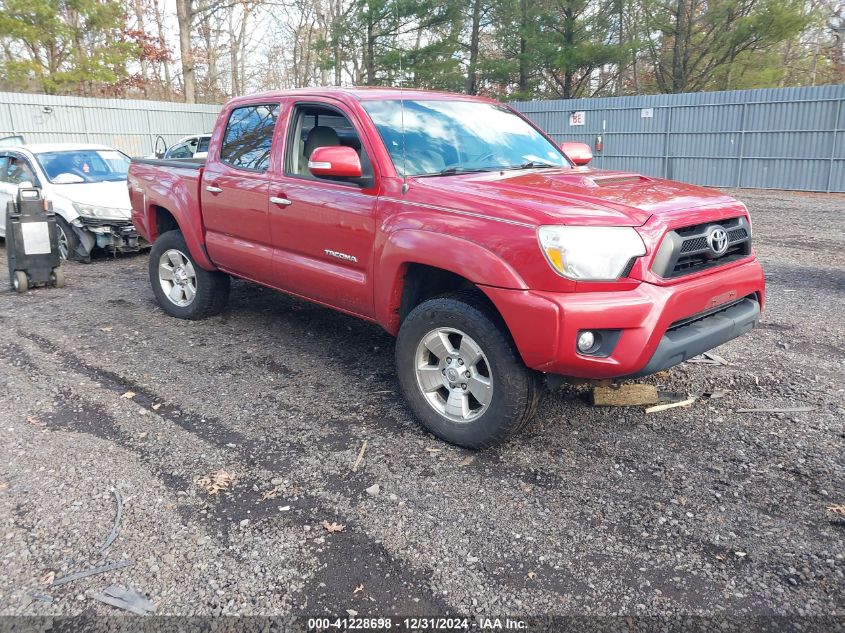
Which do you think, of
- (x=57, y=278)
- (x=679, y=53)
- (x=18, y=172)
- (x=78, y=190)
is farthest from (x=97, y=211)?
(x=679, y=53)

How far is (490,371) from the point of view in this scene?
3572 mm

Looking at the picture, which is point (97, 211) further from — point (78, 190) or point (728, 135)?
point (728, 135)

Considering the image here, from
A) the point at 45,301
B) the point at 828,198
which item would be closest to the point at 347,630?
the point at 45,301

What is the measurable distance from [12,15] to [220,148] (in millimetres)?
23971

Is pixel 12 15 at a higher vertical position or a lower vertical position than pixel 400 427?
higher

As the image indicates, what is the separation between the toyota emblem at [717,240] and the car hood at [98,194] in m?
7.88

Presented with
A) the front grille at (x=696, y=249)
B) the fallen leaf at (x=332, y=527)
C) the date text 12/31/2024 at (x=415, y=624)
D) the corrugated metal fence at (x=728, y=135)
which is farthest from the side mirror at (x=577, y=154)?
the corrugated metal fence at (x=728, y=135)

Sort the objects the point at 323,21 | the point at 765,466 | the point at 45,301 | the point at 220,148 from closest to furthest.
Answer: the point at 765,466
the point at 220,148
the point at 45,301
the point at 323,21

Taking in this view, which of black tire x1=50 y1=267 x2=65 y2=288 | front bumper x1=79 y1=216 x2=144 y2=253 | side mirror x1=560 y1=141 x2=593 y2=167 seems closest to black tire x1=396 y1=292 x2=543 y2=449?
side mirror x1=560 y1=141 x2=593 y2=167

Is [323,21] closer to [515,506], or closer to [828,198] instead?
[828,198]

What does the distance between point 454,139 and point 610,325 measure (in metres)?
1.89

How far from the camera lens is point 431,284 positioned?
4.09 metres

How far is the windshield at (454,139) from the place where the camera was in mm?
4262

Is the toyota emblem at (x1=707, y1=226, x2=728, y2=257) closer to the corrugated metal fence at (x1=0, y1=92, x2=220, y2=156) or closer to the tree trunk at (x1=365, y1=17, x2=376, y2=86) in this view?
the corrugated metal fence at (x1=0, y1=92, x2=220, y2=156)
